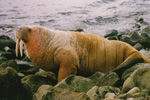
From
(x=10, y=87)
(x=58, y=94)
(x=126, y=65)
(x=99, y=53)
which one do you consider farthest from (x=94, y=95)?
(x=99, y=53)

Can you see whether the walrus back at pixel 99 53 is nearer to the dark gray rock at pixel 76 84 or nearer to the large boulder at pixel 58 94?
the dark gray rock at pixel 76 84

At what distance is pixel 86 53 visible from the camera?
4.55m

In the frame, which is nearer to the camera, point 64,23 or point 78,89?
point 78,89

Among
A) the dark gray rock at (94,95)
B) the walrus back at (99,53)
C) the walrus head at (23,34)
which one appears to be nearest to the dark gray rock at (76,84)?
the dark gray rock at (94,95)

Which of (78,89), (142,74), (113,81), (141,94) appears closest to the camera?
(141,94)

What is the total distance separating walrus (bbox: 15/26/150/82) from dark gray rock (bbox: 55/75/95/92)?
2.29 ft

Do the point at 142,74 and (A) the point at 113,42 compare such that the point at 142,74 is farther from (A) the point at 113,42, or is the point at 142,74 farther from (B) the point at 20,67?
(B) the point at 20,67

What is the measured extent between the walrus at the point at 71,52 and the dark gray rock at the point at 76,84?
0.70m

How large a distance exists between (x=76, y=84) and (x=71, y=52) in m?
1.02

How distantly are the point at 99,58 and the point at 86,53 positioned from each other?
1.07 feet

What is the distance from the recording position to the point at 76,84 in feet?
11.0

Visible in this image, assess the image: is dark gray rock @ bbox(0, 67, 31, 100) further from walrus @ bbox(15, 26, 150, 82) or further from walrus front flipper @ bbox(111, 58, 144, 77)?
walrus front flipper @ bbox(111, 58, 144, 77)

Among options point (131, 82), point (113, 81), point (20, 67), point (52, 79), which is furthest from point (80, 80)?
point (20, 67)

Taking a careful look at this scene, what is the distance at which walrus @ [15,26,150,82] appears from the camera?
13.6 feet
